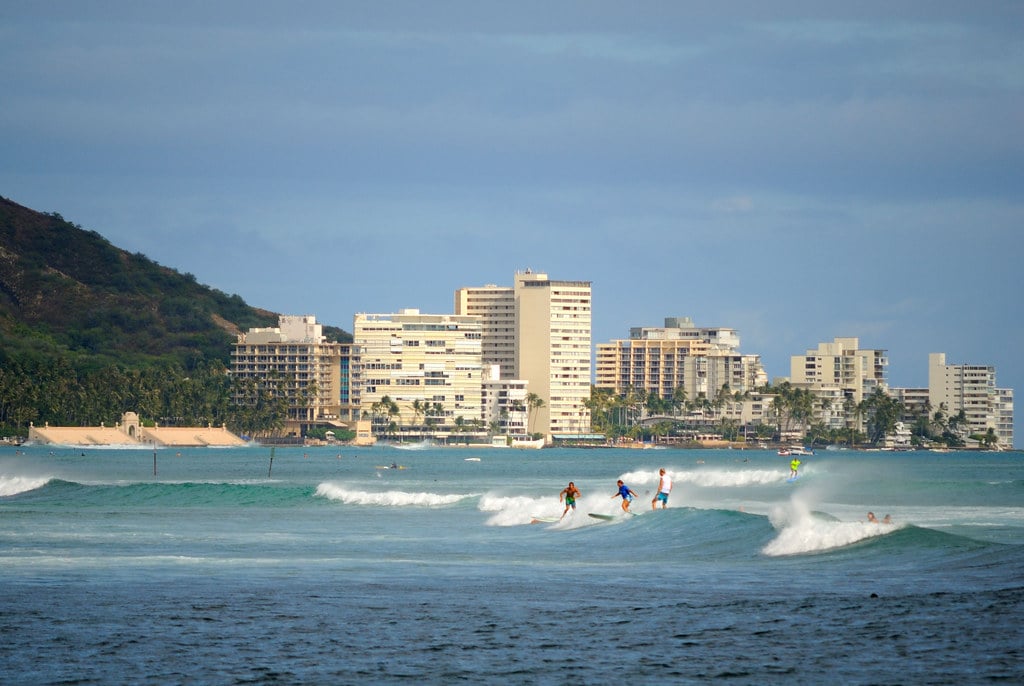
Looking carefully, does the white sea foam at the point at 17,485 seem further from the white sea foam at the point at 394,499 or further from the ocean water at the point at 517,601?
the ocean water at the point at 517,601

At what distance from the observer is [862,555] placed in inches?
1153

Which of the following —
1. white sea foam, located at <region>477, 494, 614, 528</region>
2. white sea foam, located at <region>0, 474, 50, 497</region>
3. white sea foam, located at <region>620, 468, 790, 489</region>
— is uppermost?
white sea foam, located at <region>477, 494, 614, 528</region>

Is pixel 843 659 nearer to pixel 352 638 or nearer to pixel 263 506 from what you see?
pixel 352 638

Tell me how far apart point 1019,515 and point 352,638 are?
1465 inches

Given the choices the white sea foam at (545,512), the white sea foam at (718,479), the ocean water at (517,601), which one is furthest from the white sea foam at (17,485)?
the white sea foam at (718,479)

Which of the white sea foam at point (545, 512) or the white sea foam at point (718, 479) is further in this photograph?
the white sea foam at point (718, 479)

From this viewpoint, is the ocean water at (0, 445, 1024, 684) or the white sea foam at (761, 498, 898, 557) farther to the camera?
the white sea foam at (761, 498, 898, 557)

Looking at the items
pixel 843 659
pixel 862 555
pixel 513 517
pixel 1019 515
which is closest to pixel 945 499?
pixel 1019 515

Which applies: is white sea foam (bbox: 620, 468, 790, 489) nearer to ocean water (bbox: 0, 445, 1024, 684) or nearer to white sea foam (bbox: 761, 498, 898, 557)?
ocean water (bbox: 0, 445, 1024, 684)

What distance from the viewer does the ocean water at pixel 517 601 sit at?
17219 mm

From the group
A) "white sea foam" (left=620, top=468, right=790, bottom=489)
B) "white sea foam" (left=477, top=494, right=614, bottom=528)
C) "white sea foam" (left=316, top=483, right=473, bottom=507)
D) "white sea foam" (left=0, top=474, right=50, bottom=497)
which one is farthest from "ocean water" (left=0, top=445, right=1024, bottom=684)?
"white sea foam" (left=620, top=468, right=790, bottom=489)

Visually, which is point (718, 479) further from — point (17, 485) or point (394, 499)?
point (17, 485)

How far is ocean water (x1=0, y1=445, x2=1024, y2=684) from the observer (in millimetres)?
17219

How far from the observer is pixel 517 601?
23.5 meters
